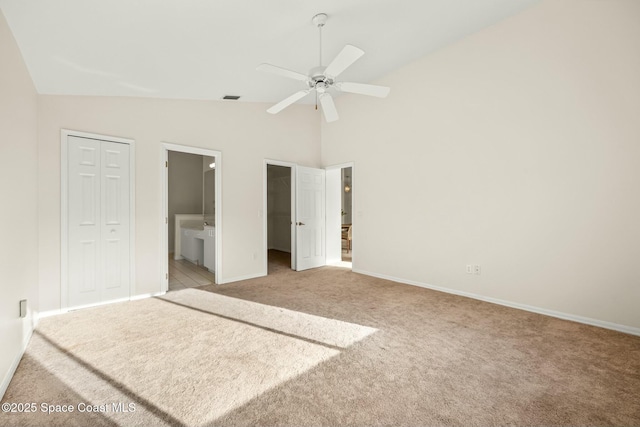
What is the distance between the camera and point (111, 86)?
314cm

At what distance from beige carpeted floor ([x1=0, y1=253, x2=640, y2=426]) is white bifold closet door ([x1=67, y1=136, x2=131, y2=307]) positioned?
306 mm

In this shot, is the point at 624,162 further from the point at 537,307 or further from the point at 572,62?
the point at 537,307

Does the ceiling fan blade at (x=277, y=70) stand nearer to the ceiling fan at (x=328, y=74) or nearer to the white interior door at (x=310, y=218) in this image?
the ceiling fan at (x=328, y=74)

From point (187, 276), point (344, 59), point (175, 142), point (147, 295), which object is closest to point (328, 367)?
point (344, 59)

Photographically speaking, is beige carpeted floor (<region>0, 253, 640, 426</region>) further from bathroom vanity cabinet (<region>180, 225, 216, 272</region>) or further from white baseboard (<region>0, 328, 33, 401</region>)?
bathroom vanity cabinet (<region>180, 225, 216, 272</region>)


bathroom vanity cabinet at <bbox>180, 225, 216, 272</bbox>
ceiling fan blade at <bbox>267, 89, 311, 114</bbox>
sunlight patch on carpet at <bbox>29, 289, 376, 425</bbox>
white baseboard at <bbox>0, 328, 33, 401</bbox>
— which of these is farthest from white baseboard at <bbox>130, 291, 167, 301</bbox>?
ceiling fan blade at <bbox>267, 89, 311, 114</bbox>

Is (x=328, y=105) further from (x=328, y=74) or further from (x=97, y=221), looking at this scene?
(x=97, y=221)

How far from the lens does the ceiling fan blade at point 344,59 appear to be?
2196 millimetres

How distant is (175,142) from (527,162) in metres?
4.50

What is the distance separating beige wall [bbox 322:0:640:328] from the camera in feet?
8.61

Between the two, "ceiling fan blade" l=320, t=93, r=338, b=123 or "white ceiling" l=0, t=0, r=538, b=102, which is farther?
"ceiling fan blade" l=320, t=93, r=338, b=123

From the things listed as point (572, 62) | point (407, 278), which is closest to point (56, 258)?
point (407, 278)

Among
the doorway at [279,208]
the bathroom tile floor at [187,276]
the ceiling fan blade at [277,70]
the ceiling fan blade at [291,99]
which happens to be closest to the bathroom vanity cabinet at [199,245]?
the bathroom tile floor at [187,276]

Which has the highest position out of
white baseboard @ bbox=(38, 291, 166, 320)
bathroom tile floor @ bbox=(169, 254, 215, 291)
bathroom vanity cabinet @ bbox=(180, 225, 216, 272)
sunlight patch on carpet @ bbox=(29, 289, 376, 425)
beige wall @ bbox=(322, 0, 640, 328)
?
beige wall @ bbox=(322, 0, 640, 328)
